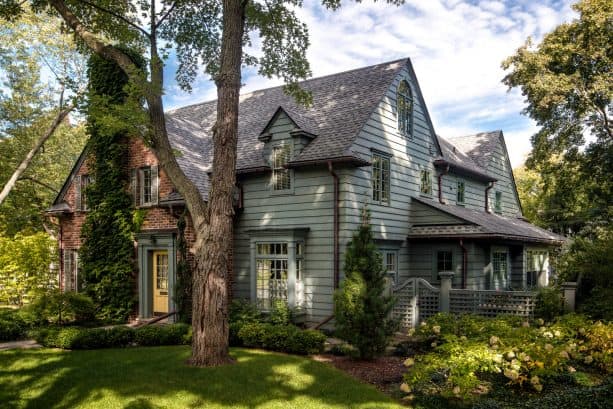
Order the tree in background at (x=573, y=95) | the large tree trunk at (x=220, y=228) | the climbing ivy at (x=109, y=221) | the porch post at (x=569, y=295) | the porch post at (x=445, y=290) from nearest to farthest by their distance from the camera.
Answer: the large tree trunk at (x=220, y=228) → the porch post at (x=569, y=295) → the porch post at (x=445, y=290) → the climbing ivy at (x=109, y=221) → the tree in background at (x=573, y=95)

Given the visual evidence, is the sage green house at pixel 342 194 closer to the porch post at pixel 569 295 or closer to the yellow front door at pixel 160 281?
the yellow front door at pixel 160 281

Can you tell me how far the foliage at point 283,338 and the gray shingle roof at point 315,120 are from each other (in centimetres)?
511

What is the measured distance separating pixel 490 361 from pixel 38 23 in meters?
25.8

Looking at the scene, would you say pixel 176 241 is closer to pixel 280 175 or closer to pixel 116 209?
pixel 116 209

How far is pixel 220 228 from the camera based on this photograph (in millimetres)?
9477

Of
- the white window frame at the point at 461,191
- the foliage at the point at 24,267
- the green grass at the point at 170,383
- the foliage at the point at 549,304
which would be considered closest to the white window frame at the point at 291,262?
the green grass at the point at 170,383

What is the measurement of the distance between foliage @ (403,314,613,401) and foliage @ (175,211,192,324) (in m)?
8.17

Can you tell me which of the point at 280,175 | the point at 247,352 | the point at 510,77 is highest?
the point at 510,77

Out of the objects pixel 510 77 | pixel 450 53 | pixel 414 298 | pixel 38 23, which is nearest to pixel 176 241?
pixel 414 298

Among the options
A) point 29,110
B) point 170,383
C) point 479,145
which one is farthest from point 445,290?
point 29,110

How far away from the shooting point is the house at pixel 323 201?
13.9 metres

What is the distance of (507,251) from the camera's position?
18.7 metres

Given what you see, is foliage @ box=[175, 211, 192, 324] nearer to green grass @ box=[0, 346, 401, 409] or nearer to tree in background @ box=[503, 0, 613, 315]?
green grass @ box=[0, 346, 401, 409]

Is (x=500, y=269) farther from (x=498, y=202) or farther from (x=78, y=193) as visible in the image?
(x=78, y=193)
